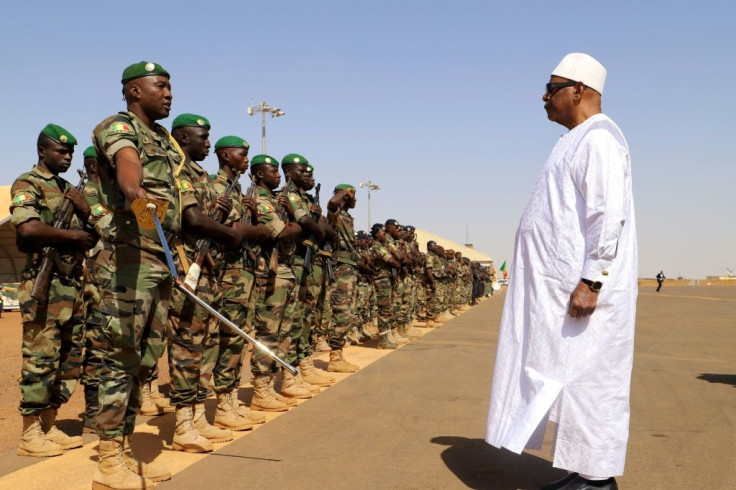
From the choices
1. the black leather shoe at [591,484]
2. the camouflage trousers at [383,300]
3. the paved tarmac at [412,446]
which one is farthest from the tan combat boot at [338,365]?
the black leather shoe at [591,484]

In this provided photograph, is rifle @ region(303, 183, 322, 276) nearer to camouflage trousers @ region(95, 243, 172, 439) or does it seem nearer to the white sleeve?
camouflage trousers @ region(95, 243, 172, 439)

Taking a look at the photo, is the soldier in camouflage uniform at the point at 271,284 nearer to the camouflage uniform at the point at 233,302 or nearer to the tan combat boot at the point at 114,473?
the camouflage uniform at the point at 233,302

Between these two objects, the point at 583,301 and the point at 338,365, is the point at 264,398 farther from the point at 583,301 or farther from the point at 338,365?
the point at 583,301

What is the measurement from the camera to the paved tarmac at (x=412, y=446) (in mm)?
4297

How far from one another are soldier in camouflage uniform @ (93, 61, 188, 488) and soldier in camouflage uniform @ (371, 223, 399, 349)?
850 cm

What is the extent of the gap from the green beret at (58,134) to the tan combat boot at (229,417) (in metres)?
2.37

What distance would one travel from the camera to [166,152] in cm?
440

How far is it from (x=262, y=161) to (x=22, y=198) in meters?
2.54

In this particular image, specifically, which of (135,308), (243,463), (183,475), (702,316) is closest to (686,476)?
(243,463)

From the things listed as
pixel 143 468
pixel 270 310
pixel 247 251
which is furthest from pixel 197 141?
pixel 143 468

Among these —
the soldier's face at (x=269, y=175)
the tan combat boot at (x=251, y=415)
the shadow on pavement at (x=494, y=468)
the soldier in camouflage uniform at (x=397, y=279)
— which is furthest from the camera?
the soldier in camouflage uniform at (x=397, y=279)

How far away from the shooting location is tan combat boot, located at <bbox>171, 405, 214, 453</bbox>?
5039 mm

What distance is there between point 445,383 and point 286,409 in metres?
2.20

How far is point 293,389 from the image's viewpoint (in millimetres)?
7414
